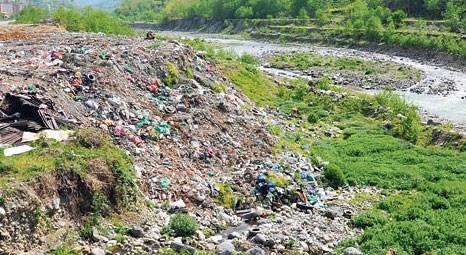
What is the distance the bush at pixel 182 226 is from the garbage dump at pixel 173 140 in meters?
0.26

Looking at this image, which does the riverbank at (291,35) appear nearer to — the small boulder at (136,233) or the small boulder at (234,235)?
the small boulder at (234,235)

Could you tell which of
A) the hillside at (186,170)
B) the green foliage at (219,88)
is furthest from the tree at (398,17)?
the green foliage at (219,88)

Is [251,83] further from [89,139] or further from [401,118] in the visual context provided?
[89,139]

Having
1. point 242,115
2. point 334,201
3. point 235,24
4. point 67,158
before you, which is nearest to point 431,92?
point 242,115

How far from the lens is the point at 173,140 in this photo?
1709 cm

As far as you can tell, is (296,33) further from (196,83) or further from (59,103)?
(59,103)

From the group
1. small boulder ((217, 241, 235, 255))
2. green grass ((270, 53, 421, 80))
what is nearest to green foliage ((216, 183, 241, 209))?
small boulder ((217, 241, 235, 255))

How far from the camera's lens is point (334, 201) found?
17.2 metres

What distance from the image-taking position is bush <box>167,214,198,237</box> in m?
13.0

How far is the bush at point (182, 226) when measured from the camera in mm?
13039

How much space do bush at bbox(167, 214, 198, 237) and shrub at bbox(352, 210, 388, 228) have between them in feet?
16.3

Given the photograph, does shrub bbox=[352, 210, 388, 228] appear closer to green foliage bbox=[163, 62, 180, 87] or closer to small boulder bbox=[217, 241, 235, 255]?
small boulder bbox=[217, 241, 235, 255]

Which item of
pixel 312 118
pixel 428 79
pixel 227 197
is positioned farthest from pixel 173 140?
pixel 428 79

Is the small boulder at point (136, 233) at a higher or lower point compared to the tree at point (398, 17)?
lower
